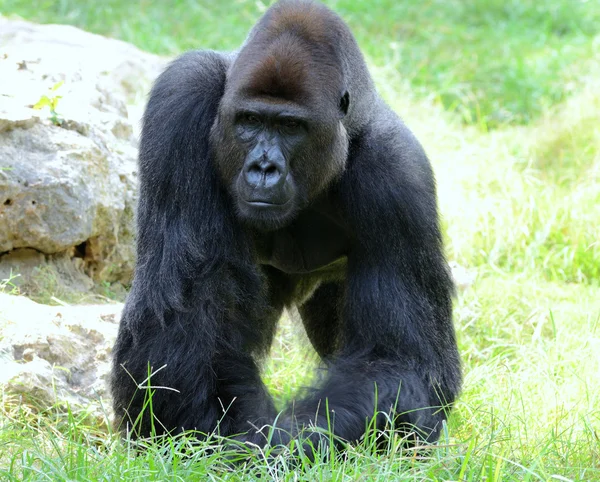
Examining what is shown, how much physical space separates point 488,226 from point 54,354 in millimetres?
3257

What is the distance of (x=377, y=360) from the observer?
3.55 metres

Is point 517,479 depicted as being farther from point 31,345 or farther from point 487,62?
point 487,62

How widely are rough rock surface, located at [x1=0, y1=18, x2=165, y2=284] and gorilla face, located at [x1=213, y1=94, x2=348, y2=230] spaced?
1375mm

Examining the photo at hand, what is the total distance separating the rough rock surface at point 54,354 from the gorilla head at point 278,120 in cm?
109

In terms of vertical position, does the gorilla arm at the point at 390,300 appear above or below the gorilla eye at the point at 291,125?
below

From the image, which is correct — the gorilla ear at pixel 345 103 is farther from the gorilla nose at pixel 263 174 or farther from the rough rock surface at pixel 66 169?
the rough rock surface at pixel 66 169

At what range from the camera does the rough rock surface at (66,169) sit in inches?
178

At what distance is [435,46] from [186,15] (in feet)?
9.29

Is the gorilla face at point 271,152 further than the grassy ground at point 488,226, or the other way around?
the gorilla face at point 271,152

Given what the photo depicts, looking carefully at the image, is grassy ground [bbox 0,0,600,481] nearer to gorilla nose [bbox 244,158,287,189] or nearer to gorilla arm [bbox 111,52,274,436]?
gorilla arm [bbox 111,52,274,436]

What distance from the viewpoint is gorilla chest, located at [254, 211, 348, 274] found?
3.94 metres

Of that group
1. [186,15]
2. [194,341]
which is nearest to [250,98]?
[194,341]

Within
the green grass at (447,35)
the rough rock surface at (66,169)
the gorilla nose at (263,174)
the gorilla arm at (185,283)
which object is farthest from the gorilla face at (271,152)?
the green grass at (447,35)

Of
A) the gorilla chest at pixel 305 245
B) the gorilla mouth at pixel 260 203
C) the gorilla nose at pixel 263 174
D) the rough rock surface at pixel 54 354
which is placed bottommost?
the rough rock surface at pixel 54 354
